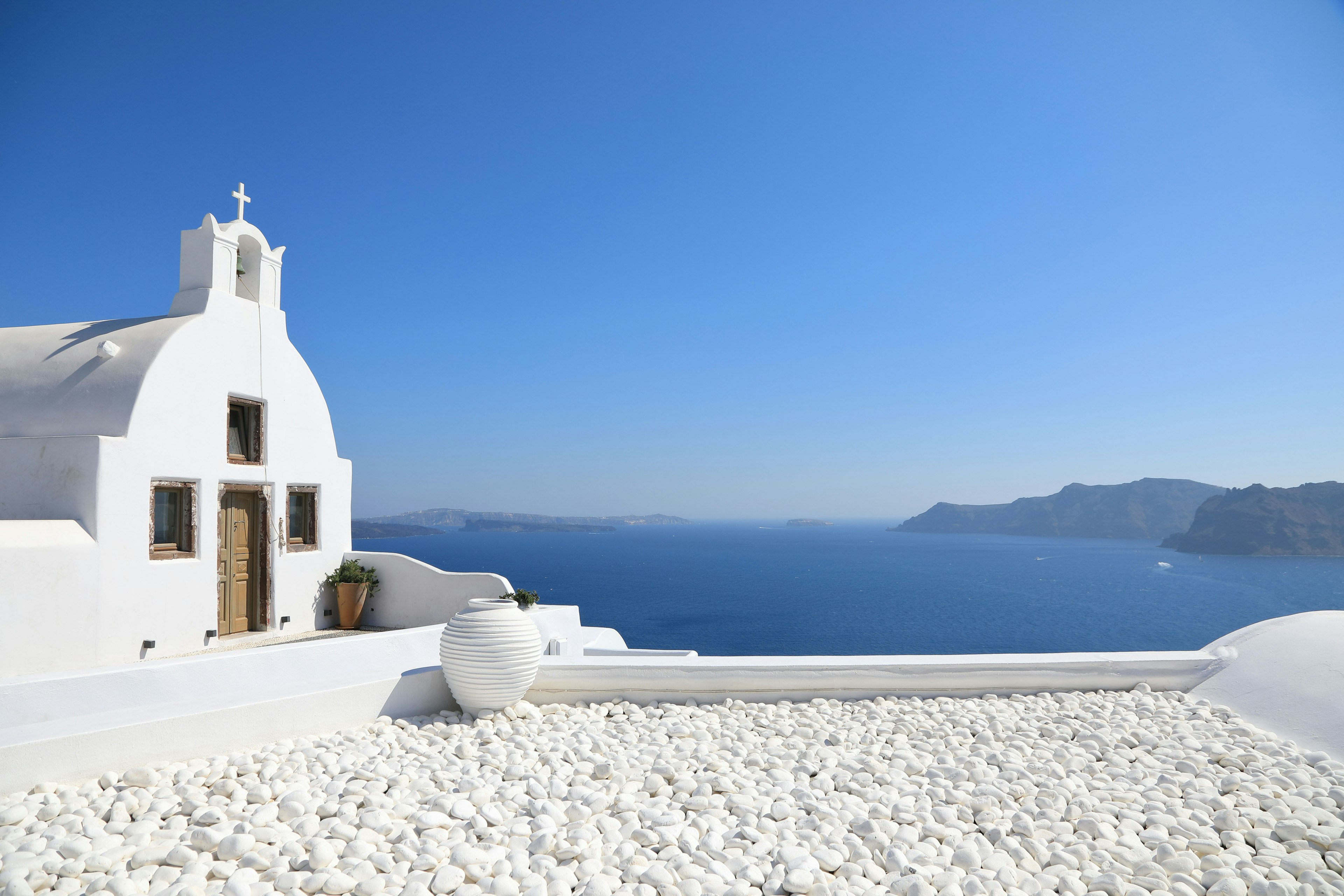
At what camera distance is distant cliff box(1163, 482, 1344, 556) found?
95312 millimetres

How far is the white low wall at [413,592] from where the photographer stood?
401 inches

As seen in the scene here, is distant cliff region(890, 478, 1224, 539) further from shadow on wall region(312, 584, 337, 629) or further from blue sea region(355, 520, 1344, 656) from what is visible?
shadow on wall region(312, 584, 337, 629)

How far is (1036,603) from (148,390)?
71.0 metres

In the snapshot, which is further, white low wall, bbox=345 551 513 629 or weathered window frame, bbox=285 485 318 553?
white low wall, bbox=345 551 513 629

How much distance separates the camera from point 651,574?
8644cm

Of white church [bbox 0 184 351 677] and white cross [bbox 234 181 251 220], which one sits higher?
white cross [bbox 234 181 251 220]

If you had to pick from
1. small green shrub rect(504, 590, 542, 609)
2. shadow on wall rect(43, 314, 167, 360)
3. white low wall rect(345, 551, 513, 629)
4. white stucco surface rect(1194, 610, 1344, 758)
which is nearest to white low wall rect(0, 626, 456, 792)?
small green shrub rect(504, 590, 542, 609)

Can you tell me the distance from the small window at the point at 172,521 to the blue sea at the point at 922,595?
21.8 m

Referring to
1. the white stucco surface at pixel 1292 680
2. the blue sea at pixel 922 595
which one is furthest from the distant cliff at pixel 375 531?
the white stucco surface at pixel 1292 680

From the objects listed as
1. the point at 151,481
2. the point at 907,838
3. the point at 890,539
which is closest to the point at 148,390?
the point at 151,481

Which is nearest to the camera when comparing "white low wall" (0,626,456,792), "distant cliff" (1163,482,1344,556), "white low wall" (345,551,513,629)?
"white low wall" (0,626,456,792)

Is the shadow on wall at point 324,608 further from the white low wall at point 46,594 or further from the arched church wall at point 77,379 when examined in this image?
the arched church wall at point 77,379

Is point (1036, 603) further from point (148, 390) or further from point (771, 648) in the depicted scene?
point (148, 390)

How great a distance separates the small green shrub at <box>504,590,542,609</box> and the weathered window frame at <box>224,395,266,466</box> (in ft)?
13.2
